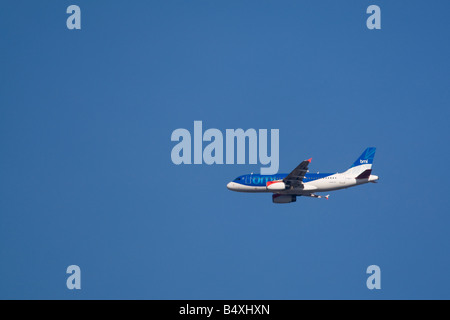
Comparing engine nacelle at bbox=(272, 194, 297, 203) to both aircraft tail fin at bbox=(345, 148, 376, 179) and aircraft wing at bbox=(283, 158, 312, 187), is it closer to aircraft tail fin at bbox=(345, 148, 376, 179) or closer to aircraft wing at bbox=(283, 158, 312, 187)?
aircraft wing at bbox=(283, 158, 312, 187)

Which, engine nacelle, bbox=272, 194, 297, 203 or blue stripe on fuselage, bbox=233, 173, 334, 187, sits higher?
blue stripe on fuselage, bbox=233, 173, 334, 187

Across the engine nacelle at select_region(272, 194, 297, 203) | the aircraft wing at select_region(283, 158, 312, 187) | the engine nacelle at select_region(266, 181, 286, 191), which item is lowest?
the engine nacelle at select_region(272, 194, 297, 203)

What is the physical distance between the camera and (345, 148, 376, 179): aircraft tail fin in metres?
131

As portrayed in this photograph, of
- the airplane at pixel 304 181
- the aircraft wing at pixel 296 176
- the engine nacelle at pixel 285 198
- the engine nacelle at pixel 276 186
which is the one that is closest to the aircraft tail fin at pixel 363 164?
the airplane at pixel 304 181

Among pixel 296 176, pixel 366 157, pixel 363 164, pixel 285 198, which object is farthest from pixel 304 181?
pixel 366 157

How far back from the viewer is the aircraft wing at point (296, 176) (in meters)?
127

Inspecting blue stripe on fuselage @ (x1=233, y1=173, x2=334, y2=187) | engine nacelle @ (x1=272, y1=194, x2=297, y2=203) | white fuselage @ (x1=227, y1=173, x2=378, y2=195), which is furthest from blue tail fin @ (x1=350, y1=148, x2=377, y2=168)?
engine nacelle @ (x1=272, y1=194, x2=297, y2=203)

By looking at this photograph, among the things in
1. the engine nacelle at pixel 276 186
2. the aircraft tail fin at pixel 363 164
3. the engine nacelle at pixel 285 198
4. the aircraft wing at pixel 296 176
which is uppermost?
the aircraft tail fin at pixel 363 164

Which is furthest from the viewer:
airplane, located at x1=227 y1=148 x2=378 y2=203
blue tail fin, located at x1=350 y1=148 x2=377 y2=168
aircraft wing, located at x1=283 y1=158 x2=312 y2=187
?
blue tail fin, located at x1=350 y1=148 x2=377 y2=168

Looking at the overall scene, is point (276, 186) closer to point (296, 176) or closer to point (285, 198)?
point (296, 176)

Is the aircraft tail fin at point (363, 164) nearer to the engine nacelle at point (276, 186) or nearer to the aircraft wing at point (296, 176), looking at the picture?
the aircraft wing at point (296, 176)

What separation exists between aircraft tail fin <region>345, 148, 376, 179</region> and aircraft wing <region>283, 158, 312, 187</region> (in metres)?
7.62

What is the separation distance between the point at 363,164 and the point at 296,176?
37.2 feet
